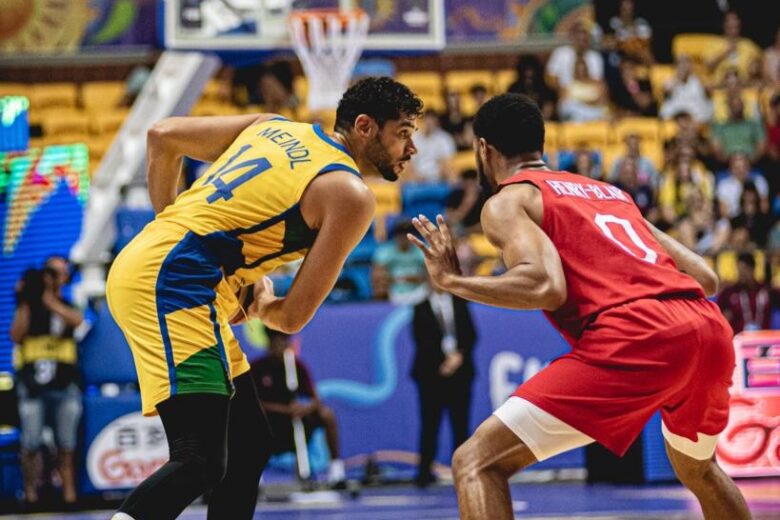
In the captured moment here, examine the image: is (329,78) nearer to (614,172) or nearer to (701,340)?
(614,172)

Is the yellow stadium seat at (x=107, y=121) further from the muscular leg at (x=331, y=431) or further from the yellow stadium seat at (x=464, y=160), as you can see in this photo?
the muscular leg at (x=331, y=431)

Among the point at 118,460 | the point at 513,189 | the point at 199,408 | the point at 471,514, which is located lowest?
the point at 118,460

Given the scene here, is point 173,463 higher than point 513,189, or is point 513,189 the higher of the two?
point 513,189

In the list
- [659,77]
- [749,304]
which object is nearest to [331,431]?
[749,304]

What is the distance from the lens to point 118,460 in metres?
9.02

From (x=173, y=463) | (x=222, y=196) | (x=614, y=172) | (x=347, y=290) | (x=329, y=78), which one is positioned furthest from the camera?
(x=329, y=78)

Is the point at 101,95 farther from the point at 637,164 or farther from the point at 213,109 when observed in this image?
the point at 637,164

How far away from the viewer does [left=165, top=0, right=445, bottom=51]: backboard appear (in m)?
13.2

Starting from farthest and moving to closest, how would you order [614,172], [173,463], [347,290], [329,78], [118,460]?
[329,78]
[614,172]
[347,290]
[118,460]
[173,463]

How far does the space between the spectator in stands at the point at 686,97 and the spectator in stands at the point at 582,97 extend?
2.53ft

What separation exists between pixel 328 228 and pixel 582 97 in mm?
10448

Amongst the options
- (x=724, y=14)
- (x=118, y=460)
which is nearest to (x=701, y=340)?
(x=118, y=460)

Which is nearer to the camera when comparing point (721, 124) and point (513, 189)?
point (513, 189)

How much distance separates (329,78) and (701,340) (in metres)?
9.94
